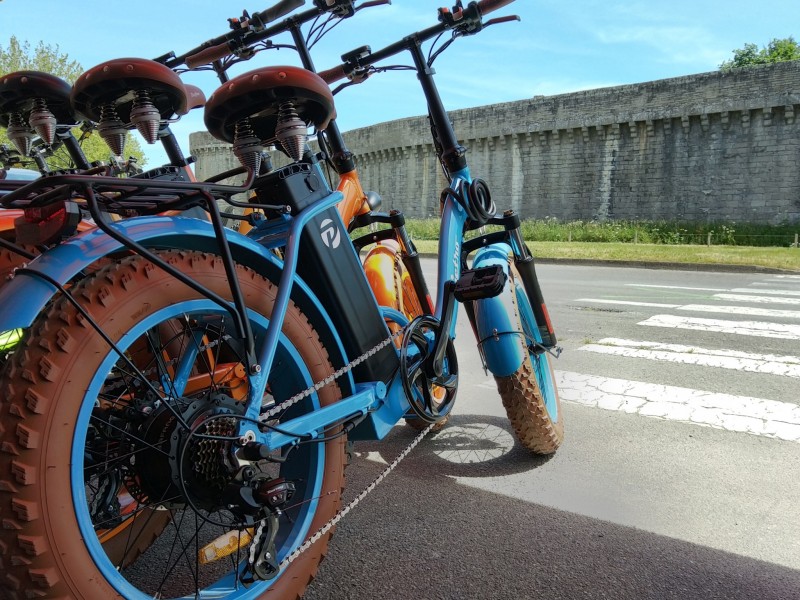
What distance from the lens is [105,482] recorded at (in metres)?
2.03

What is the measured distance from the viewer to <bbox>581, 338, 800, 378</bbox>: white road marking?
221 inches

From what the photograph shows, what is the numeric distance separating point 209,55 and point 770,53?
61.3 meters

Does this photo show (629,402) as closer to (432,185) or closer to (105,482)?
(105,482)

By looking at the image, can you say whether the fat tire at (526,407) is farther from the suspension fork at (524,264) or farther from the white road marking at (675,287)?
the white road marking at (675,287)

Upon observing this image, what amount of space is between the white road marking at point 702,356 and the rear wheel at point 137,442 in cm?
461

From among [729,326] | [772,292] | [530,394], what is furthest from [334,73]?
[772,292]

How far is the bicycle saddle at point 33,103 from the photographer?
91.9 inches

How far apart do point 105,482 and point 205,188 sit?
39.4 inches

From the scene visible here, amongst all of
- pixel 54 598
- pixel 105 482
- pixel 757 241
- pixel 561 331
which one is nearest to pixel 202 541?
pixel 105 482

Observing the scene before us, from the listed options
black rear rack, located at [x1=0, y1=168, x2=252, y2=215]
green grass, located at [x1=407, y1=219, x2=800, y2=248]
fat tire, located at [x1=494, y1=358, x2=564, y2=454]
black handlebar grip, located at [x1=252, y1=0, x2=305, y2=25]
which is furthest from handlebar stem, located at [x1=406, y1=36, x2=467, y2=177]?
green grass, located at [x1=407, y1=219, x2=800, y2=248]

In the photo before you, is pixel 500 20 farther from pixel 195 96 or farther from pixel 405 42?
pixel 195 96

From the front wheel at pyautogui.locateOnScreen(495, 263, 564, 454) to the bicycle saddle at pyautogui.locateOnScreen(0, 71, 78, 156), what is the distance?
2.18 metres

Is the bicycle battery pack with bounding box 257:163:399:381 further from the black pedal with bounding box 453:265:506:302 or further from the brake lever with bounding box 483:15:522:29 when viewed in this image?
the brake lever with bounding box 483:15:522:29

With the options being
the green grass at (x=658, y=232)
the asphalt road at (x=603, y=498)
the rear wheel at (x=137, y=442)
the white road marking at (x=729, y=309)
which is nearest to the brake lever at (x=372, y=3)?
the rear wheel at (x=137, y=442)
